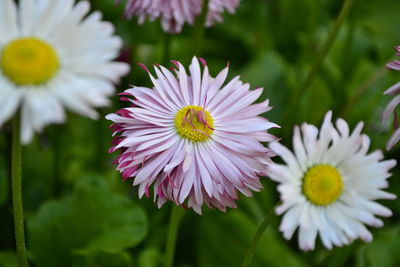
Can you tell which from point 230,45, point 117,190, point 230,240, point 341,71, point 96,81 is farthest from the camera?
point 230,45

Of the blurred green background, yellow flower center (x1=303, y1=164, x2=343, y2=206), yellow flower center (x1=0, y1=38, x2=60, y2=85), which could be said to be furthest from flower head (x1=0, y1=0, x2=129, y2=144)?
the blurred green background

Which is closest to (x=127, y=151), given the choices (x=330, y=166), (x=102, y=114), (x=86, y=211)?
(x=330, y=166)

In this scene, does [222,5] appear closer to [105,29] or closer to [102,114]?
[102,114]

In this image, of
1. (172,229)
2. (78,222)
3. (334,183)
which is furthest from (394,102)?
(78,222)

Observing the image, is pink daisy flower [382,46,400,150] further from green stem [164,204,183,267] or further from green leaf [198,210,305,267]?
green leaf [198,210,305,267]

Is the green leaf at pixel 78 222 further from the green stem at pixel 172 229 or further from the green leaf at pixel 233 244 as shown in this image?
the green stem at pixel 172 229

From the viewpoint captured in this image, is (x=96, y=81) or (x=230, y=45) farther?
(x=230, y=45)
